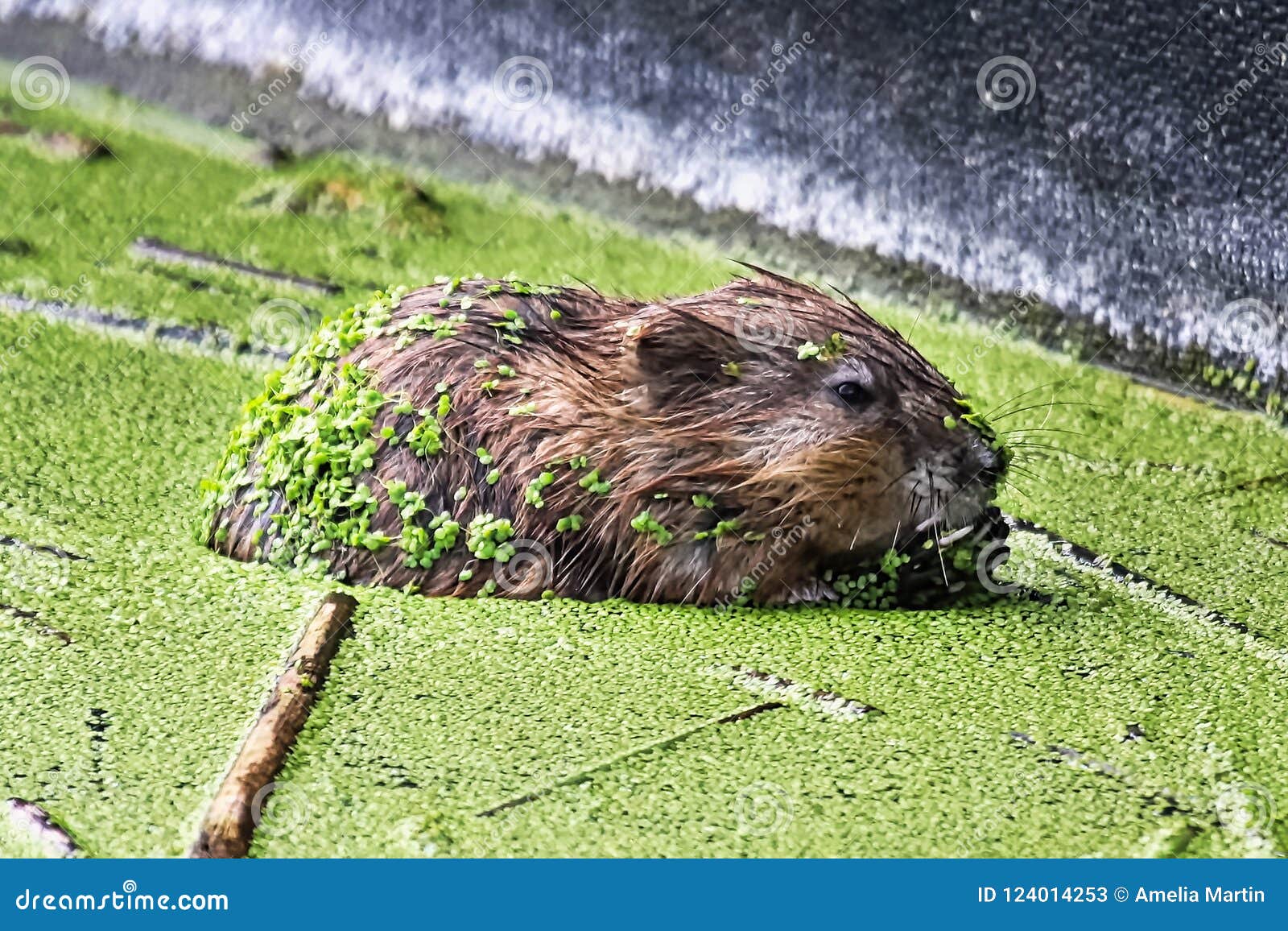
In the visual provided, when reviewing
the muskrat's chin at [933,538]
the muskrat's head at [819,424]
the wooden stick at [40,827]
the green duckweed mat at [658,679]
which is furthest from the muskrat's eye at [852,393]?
the wooden stick at [40,827]

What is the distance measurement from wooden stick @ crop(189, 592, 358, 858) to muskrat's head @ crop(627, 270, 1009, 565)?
92 cm

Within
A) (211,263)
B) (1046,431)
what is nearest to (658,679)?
(1046,431)

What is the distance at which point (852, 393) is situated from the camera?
3811mm

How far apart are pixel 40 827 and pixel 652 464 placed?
1.61 meters

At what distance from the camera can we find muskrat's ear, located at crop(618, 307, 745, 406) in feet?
12.6

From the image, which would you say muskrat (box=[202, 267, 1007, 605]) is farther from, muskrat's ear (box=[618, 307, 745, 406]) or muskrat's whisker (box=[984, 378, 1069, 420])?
muskrat's whisker (box=[984, 378, 1069, 420])

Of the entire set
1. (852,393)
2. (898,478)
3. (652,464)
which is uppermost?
(852,393)

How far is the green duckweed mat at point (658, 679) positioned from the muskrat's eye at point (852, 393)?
52cm

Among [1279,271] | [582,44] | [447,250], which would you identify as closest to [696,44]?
[582,44]

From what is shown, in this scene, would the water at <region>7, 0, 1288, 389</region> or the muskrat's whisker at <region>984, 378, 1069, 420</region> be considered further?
the water at <region>7, 0, 1288, 389</region>

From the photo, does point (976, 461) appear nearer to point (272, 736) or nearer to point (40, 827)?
point (272, 736)

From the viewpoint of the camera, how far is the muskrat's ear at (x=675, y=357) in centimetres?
384

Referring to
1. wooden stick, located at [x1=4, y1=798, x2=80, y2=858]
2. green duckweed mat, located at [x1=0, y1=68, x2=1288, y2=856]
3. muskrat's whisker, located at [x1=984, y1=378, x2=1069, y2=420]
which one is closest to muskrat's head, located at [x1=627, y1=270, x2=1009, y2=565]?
green duckweed mat, located at [x1=0, y1=68, x2=1288, y2=856]

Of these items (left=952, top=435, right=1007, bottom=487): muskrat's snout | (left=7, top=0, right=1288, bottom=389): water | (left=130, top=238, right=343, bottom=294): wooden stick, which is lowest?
(left=130, top=238, right=343, bottom=294): wooden stick
